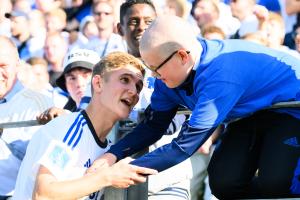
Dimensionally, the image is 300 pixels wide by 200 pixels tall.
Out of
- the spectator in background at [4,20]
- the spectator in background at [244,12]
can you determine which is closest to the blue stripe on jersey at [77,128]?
the spectator in background at [244,12]

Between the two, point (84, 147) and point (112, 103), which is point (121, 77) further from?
point (84, 147)

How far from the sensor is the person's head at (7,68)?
21.5 ft

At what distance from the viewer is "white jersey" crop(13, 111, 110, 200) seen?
15.9ft

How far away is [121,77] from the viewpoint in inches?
204

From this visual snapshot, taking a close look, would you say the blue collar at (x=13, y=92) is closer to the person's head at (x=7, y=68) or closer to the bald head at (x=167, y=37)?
the person's head at (x=7, y=68)

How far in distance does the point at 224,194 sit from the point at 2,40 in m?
2.68

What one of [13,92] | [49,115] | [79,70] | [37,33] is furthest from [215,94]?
[37,33]

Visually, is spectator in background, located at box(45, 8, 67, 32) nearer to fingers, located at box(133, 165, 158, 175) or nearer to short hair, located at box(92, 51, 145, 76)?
short hair, located at box(92, 51, 145, 76)

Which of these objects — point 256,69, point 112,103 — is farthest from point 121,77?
point 256,69

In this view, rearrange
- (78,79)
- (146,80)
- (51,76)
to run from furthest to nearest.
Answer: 1. (51,76)
2. (78,79)
3. (146,80)

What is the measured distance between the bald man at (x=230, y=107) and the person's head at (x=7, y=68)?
187cm

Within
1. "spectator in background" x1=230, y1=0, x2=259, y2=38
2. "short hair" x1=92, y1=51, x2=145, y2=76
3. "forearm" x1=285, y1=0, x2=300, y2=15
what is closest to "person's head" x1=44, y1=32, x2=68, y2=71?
"spectator in background" x1=230, y1=0, x2=259, y2=38

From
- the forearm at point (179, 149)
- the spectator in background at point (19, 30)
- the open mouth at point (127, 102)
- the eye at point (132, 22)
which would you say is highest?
the eye at point (132, 22)

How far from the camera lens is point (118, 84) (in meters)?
5.16
